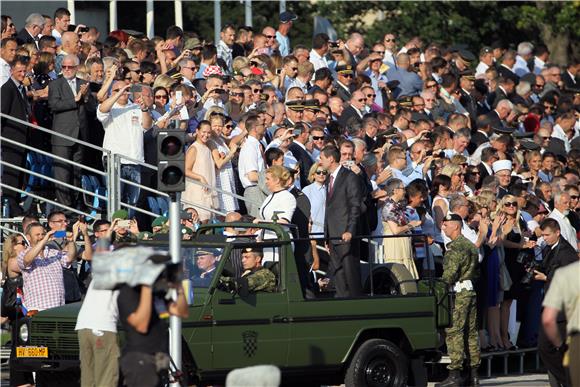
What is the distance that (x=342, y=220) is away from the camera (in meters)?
18.8

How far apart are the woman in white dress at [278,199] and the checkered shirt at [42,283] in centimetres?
242

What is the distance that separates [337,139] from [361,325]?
4.44 metres

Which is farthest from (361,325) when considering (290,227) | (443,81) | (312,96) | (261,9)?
(261,9)

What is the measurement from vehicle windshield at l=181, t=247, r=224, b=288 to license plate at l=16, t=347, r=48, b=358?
1575 mm

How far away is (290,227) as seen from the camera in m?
17.5

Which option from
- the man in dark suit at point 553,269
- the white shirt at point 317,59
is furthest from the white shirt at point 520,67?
the man in dark suit at point 553,269

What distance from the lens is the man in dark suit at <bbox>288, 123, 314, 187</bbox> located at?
21067mm

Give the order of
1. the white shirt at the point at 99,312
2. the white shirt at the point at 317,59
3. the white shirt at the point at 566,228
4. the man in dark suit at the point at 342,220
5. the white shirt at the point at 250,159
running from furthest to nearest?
1. the white shirt at the point at 317,59
2. the white shirt at the point at 566,228
3. the white shirt at the point at 250,159
4. the man in dark suit at the point at 342,220
5. the white shirt at the point at 99,312

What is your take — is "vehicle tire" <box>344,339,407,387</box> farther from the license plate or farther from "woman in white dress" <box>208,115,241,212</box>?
"woman in white dress" <box>208,115,241,212</box>

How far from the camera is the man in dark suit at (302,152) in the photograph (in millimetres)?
21067

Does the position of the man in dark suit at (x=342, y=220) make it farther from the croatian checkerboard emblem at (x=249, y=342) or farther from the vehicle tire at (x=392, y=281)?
the croatian checkerboard emblem at (x=249, y=342)

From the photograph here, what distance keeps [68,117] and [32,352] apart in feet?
15.2

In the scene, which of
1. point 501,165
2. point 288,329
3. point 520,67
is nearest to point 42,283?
point 288,329

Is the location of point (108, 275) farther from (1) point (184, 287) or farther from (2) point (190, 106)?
(2) point (190, 106)
